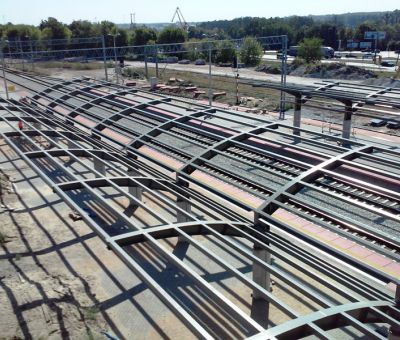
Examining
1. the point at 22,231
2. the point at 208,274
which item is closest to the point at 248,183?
the point at 208,274

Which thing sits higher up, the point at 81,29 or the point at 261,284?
the point at 81,29

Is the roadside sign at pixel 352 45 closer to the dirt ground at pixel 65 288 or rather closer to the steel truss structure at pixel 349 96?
the steel truss structure at pixel 349 96

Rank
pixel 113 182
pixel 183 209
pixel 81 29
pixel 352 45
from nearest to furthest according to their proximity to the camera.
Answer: pixel 113 182 → pixel 183 209 → pixel 81 29 → pixel 352 45

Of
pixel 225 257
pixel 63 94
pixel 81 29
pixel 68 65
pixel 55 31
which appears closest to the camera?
pixel 225 257

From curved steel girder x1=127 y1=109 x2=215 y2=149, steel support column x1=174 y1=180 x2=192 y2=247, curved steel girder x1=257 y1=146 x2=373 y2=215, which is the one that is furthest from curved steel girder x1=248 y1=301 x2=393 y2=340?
curved steel girder x1=127 y1=109 x2=215 y2=149

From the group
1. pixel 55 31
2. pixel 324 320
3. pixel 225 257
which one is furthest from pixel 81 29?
pixel 324 320

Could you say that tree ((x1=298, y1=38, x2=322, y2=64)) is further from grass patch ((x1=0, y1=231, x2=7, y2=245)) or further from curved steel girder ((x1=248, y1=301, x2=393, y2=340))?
curved steel girder ((x1=248, y1=301, x2=393, y2=340))

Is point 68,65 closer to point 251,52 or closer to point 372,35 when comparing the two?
point 251,52

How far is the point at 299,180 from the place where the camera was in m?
8.06

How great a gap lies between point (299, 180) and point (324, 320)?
3.51 meters

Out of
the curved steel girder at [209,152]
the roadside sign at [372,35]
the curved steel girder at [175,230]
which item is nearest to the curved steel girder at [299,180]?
the curved steel girder at [175,230]

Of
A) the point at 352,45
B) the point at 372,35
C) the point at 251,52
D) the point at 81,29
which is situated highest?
the point at 81,29

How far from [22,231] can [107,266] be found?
3.23 meters

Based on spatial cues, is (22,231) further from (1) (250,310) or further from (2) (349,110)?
(2) (349,110)
